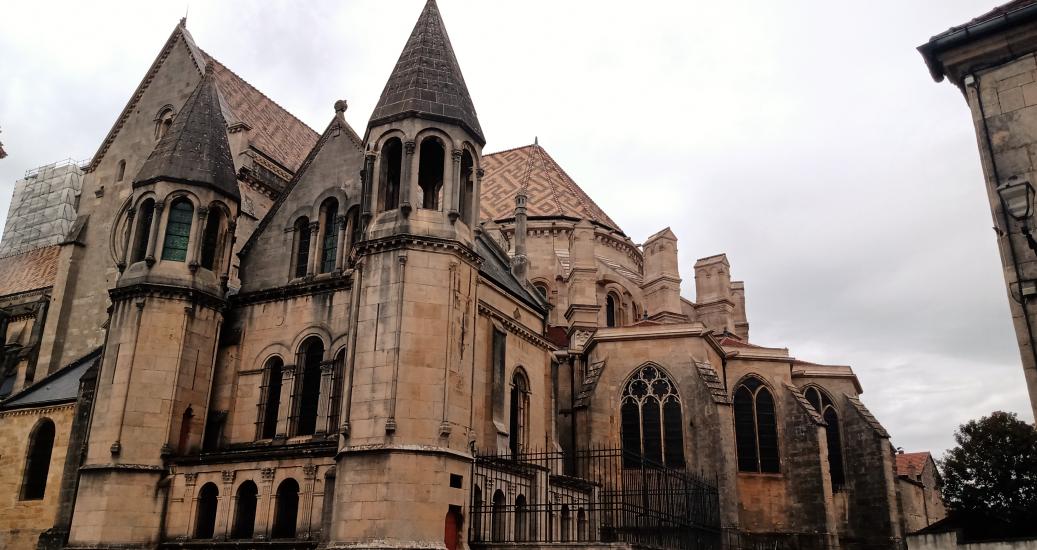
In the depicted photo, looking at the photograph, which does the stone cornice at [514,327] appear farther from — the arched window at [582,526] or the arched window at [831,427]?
the arched window at [831,427]

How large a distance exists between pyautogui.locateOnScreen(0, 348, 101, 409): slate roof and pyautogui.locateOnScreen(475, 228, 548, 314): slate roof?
37.4 feet

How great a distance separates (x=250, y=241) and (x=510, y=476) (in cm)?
1015

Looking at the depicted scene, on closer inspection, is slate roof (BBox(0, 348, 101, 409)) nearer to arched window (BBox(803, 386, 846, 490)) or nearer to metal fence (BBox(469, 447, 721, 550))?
metal fence (BBox(469, 447, 721, 550))

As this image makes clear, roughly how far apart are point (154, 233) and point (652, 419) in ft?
52.4

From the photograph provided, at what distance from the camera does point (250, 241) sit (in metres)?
23.4

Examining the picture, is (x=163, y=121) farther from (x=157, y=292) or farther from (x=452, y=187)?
(x=452, y=187)

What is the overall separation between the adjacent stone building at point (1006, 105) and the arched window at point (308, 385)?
48.6ft

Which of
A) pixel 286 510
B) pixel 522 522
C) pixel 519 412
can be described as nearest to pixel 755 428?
pixel 519 412

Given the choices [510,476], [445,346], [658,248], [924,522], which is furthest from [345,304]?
[924,522]

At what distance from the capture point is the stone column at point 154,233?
69.3 ft

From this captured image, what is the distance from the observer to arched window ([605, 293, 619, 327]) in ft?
120

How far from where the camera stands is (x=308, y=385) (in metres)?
20.7

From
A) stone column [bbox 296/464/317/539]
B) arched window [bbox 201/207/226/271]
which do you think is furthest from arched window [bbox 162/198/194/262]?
stone column [bbox 296/464/317/539]

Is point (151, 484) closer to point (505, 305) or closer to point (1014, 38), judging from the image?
point (505, 305)
